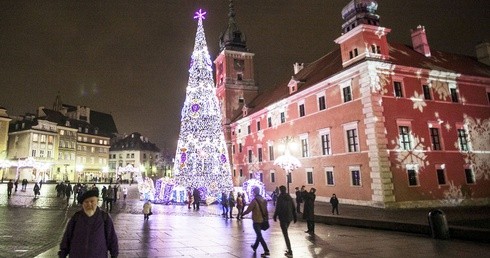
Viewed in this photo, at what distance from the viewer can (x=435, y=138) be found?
84.8ft

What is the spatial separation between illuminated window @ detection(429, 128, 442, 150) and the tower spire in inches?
1398

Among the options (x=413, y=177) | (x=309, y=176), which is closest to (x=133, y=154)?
(x=309, y=176)

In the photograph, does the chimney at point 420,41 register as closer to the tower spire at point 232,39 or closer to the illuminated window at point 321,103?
the illuminated window at point 321,103

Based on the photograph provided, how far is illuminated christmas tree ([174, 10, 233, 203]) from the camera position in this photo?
2525cm

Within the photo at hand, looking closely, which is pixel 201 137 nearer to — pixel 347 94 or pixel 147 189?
pixel 147 189

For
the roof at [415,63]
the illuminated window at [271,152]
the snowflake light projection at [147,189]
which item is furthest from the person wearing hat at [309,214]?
the illuminated window at [271,152]

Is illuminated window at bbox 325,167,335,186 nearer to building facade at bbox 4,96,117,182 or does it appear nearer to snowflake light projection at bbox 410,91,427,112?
snowflake light projection at bbox 410,91,427,112

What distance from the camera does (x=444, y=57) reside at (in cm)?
3188

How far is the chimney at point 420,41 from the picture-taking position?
3080cm

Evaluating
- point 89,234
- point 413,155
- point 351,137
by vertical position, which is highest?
point 351,137

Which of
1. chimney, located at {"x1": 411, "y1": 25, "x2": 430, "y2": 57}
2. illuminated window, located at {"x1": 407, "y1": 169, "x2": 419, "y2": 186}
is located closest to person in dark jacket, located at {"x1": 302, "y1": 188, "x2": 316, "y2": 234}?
illuminated window, located at {"x1": 407, "y1": 169, "x2": 419, "y2": 186}

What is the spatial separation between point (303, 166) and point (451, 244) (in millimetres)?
21894

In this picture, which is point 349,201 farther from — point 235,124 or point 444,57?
point 235,124

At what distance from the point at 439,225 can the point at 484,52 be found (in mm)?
32545
